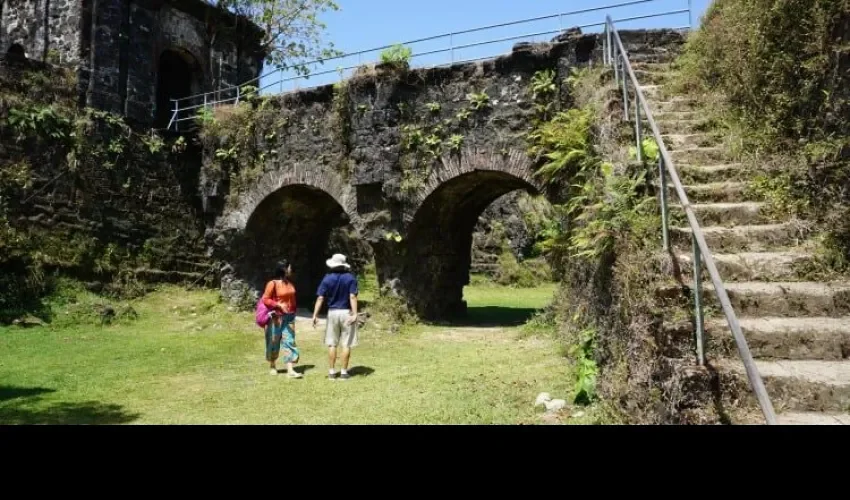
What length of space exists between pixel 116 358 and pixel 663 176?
8512 mm

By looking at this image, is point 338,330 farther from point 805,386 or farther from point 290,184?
point 290,184

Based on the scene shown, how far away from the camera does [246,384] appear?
7.62 metres

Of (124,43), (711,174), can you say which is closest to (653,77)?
(711,174)

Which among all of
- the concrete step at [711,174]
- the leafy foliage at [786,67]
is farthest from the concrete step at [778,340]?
the leafy foliage at [786,67]

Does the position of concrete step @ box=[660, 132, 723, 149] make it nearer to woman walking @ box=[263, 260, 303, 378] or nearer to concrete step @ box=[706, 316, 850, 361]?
concrete step @ box=[706, 316, 850, 361]

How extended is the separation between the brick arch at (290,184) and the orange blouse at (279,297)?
150 inches

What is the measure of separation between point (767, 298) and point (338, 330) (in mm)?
5237

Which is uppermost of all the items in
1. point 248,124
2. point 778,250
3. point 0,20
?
point 0,20

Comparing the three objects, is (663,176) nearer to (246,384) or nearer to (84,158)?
(246,384)

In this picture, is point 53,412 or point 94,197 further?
point 94,197

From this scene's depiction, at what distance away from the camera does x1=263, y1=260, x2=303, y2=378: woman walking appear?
8141 millimetres

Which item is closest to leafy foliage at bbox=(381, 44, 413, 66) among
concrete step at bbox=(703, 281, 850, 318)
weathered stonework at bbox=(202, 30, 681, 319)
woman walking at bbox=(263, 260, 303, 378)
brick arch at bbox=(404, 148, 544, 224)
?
weathered stonework at bbox=(202, 30, 681, 319)

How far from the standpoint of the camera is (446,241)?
12625 mm
